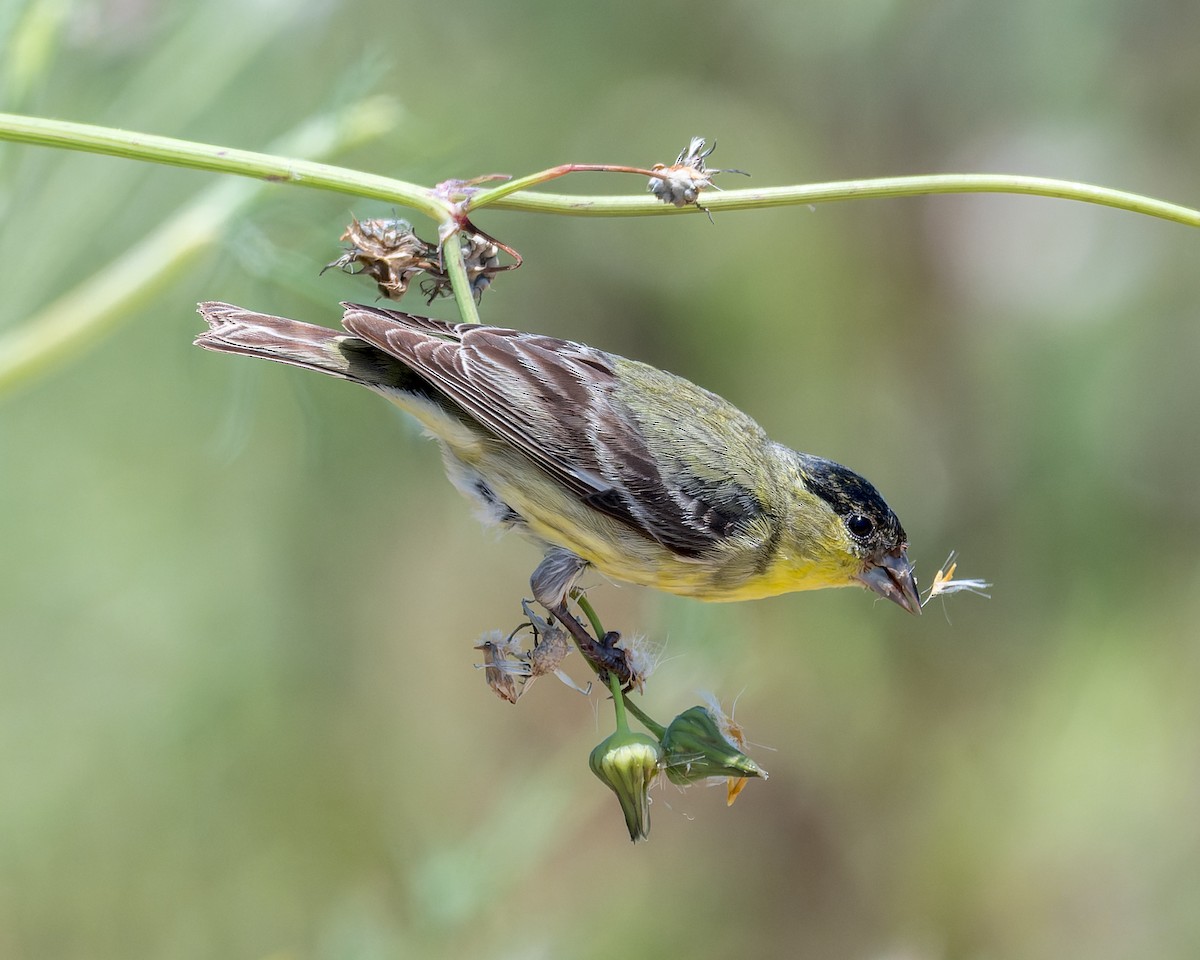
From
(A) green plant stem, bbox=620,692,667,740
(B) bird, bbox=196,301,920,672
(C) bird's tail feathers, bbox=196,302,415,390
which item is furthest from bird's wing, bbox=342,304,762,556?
(A) green plant stem, bbox=620,692,667,740

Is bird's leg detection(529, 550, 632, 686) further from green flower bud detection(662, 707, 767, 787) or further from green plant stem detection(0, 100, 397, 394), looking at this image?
green plant stem detection(0, 100, 397, 394)

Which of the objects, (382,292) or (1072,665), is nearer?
(382,292)

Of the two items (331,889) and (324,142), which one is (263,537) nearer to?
(331,889)

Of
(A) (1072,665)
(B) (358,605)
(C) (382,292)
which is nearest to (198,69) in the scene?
(C) (382,292)

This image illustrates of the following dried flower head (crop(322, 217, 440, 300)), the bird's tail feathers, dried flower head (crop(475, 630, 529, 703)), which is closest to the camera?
dried flower head (crop(475, 630, 529, 703))

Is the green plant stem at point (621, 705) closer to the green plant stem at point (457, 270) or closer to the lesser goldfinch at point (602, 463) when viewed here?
the lesser goldfinch at point (602, 463)

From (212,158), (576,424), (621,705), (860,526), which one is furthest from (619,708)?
(860,526)

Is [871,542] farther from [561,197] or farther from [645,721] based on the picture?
[561,197]
